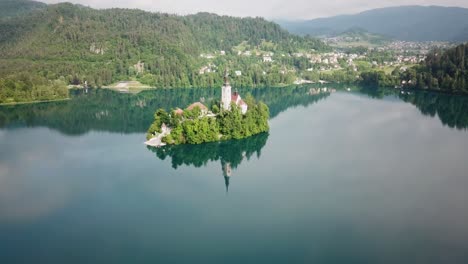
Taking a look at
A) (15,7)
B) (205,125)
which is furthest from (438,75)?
(15,7)

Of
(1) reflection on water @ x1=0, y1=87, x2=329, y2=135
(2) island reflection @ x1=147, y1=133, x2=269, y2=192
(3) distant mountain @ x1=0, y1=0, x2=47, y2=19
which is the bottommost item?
(2) island reflection @ x1=147, y1=133, x2=269, y2=192

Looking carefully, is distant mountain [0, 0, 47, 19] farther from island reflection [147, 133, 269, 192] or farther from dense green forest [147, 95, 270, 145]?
island reflection [147, 133, 269, 192]

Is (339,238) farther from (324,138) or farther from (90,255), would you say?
(324,138)

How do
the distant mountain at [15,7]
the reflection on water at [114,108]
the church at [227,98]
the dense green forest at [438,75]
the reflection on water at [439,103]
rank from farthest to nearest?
the distant mountain at [15,7]
the dense green forest at [438,75]
the reflection on water at [439,103]
the reflection on water at [114,108]
the church at [227,98]

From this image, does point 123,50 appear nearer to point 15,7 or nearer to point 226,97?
point 226,97

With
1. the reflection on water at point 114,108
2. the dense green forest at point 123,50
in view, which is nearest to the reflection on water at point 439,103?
the reflection on water at point 114,108

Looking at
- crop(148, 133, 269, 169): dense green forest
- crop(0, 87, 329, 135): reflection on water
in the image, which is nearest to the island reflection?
crop(148, 133, 269, 169): dense green forest

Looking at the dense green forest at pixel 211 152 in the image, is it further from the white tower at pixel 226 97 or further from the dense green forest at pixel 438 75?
the dense green forest at pixel 438 75
